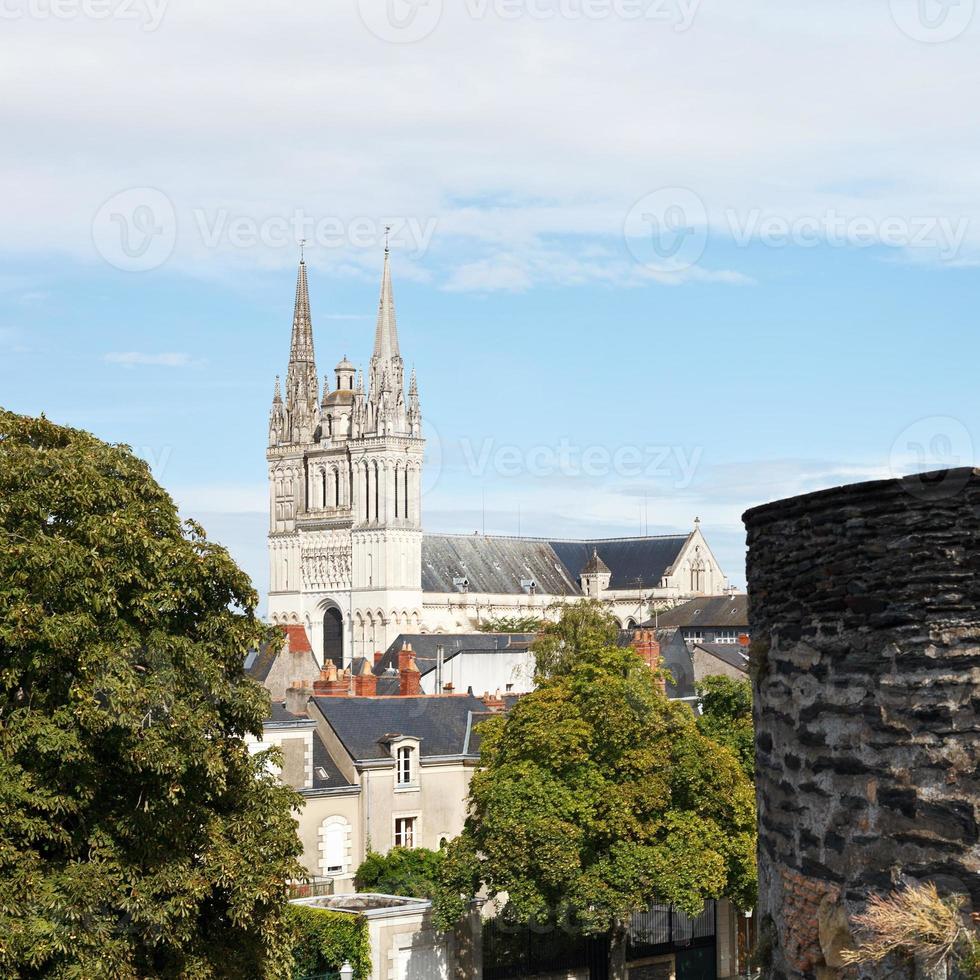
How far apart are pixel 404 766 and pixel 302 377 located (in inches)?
4563

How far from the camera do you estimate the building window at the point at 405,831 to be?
4031 cm

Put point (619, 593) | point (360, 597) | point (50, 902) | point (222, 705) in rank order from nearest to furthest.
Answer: point (50, 902), point (222, 705), point (360, 597), point (619, 593)

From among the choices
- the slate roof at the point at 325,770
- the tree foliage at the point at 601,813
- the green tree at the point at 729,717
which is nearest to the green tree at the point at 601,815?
the tree foliage at the point at 601,813

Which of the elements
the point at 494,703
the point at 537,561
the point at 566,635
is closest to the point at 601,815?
the point at 494,703

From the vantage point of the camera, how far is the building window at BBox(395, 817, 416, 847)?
4031 centimetres

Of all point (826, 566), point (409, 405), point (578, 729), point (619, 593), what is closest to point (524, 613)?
point (619, 593)

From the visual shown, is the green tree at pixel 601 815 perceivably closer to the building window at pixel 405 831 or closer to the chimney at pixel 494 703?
the building window at pixel 405 831

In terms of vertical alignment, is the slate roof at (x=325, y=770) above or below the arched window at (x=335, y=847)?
above

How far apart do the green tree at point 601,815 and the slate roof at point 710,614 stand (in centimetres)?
8837

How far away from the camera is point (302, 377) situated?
153875 mm

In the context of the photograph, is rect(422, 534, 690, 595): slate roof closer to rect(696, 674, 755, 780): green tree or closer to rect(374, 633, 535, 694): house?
rect(374, 633, 535, 694): house

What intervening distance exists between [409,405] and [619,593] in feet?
109

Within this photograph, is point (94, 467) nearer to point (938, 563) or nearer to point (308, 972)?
point (308, 972)

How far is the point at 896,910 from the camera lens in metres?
6.08
